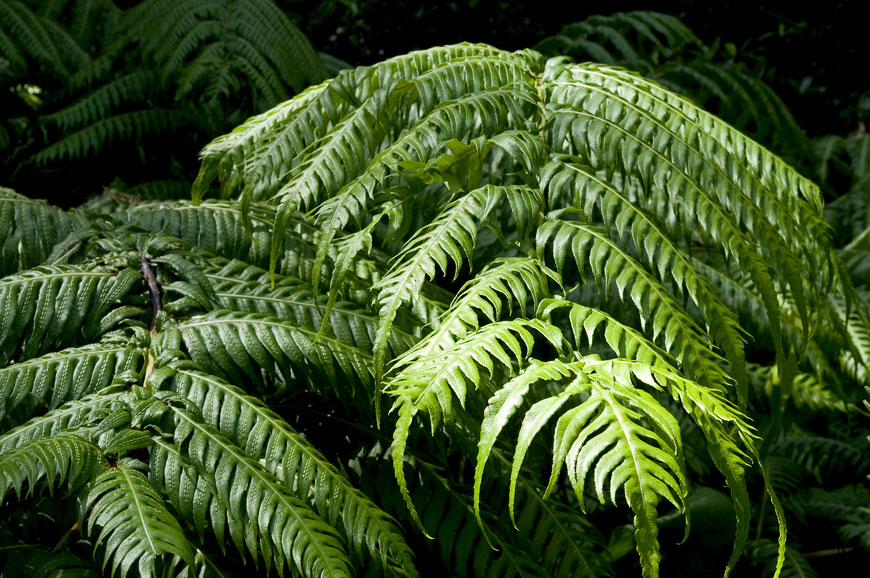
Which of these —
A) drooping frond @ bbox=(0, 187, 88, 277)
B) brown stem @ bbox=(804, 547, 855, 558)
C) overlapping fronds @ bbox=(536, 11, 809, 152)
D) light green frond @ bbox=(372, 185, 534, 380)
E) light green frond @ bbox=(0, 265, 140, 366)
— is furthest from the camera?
overlapping fronds @ bbox=(536, 11, 809, 152)

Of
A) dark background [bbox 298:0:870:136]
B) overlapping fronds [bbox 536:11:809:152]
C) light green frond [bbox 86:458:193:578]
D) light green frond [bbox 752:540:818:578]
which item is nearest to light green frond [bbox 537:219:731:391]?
light green frond [bbox 86:458:193:578]

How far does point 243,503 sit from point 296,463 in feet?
0.27

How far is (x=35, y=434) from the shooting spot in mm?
952

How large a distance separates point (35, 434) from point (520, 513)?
0.71m

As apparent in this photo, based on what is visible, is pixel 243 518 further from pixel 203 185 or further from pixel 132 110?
pixel 132 110

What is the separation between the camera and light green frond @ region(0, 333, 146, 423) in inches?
40.8

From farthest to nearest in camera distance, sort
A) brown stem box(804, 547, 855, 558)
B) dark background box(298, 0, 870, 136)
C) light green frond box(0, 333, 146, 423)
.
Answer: dark background box(298, 0, 870, 136) → brown stem box(804, 547, 855, 558) → light green frond box(0, 333, 146, 423)

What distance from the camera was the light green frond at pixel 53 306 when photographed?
1157mm

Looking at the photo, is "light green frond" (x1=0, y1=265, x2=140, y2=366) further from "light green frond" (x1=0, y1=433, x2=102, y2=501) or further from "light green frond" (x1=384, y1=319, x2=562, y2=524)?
"light green frond" (x1=384, y1=319, x2=562, y2=524)

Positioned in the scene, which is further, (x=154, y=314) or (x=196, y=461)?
(x=154, y=314)

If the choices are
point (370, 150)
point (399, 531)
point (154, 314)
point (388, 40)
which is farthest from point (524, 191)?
point (388, 40)

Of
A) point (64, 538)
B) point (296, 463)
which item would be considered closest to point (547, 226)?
point (296, 463)

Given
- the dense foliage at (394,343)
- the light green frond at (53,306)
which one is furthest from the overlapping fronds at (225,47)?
the light green frond at (53,306)

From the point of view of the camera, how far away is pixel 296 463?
0.96m
